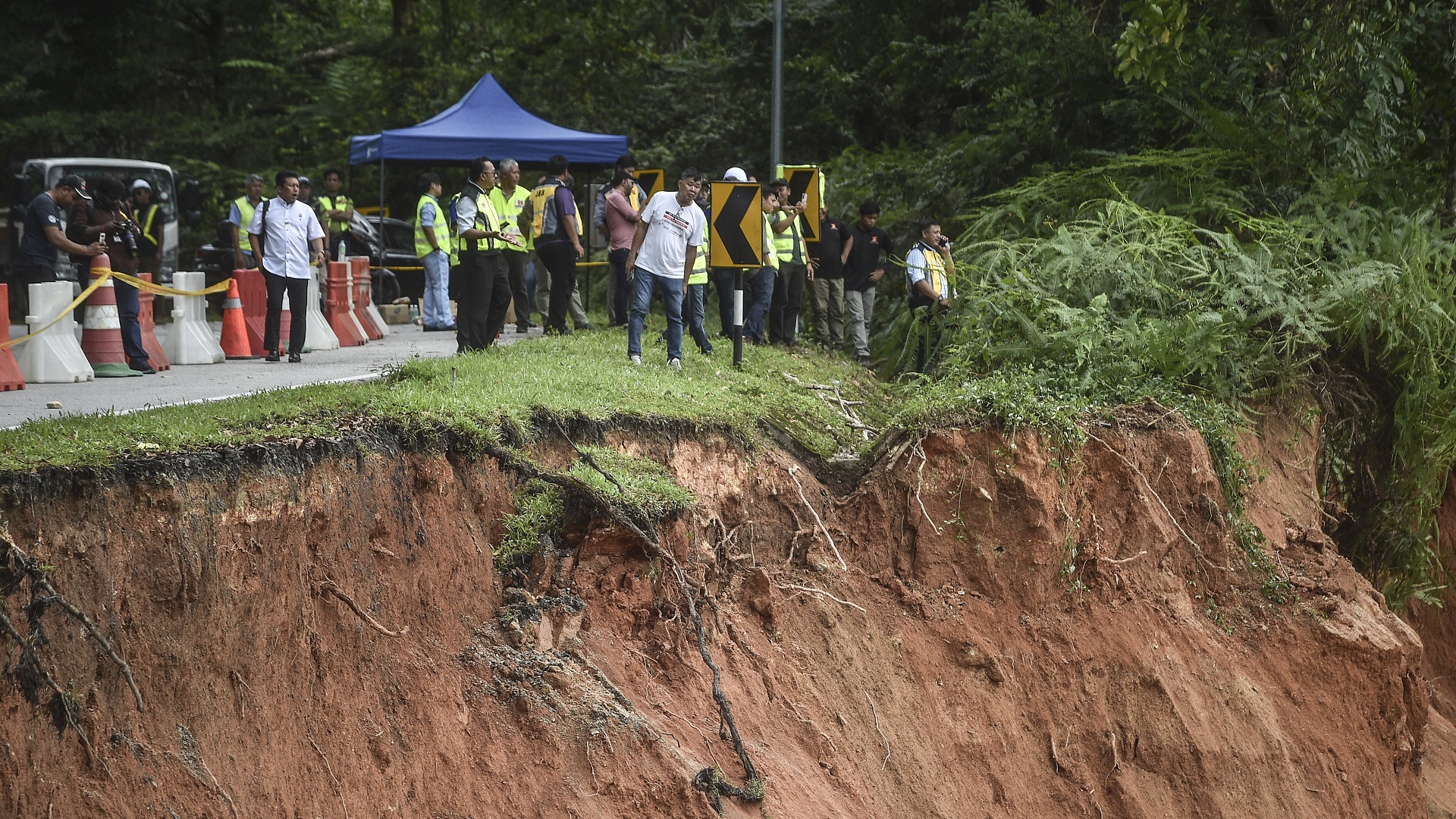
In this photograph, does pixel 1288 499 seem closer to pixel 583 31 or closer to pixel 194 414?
pixel 194 414

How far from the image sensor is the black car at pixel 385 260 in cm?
2038

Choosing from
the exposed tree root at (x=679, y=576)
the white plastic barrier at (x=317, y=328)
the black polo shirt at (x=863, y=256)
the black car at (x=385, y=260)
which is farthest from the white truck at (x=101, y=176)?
the exposed tree root at (x=679, y=576)

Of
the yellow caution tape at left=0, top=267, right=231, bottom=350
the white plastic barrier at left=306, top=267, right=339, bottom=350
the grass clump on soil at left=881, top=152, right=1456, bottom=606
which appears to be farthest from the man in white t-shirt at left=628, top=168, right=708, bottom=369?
the white plastic barrier at left=306, top=267, right=339, bottom=350

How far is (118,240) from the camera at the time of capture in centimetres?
1189

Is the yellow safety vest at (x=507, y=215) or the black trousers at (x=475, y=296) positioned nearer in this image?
the black trousers at (x=475, y=296)

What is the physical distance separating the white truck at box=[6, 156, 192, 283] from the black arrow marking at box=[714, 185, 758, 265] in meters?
10.3

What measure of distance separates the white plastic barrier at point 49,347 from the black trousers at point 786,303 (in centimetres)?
659

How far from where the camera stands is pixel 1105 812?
29.6 ft

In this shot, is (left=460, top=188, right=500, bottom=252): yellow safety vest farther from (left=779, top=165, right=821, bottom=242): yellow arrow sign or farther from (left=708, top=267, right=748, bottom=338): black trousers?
(left=779, top=165, right=821, bottom=242): yellow arrow sign

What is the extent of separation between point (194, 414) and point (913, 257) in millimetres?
7955

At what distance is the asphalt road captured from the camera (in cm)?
956

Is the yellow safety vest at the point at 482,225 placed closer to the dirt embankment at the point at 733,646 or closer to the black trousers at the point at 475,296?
the black trousers at the point at 475,296

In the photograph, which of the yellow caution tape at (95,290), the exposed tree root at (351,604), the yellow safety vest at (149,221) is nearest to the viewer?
the exposed tree root at (351,604)

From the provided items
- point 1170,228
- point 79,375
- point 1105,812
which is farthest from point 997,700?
point 79,375
